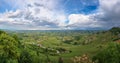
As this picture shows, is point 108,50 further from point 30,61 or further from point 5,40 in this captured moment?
point 5,40

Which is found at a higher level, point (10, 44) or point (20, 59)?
point (10, 44)

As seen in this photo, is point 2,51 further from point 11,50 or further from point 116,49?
point 116,49

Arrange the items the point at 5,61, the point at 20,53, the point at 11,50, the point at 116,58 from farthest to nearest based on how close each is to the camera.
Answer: the point at 20,53 < the point at 11,50 < the point at 116,58 < the point at 5,61

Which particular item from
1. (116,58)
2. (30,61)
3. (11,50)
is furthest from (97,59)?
(11,50)

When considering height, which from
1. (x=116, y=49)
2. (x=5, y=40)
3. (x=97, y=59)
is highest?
(x=5, y=40)

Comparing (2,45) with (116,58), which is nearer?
(116,58)

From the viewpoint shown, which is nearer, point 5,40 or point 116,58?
point 116,58

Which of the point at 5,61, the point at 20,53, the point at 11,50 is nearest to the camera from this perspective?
the point at 5,61

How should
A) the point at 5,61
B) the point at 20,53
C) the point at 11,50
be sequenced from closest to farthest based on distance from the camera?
the point at 5,61 → the point at 11,50 → the point at 20,53

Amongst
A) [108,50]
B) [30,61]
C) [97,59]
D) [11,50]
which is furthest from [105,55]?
[11,50]
